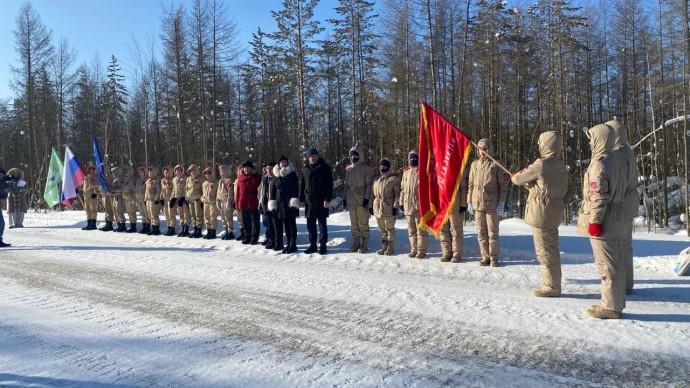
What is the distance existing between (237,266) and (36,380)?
4.80m

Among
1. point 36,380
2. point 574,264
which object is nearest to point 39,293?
point 36,380

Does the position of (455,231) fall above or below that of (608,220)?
below

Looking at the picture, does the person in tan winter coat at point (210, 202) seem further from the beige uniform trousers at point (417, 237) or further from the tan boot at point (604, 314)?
the tan boot at point (604, 314)

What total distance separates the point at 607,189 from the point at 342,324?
3.19 metres

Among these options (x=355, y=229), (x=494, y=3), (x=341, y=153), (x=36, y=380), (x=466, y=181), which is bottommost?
(x=36, y=380)

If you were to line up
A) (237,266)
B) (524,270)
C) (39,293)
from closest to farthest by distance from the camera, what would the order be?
(39,293) < (524,270) < (237,266)

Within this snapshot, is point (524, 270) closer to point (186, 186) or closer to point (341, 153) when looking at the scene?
point (186, 186)

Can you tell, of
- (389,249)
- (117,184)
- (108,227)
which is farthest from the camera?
(108,227)

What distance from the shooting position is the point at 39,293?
6.73 meters

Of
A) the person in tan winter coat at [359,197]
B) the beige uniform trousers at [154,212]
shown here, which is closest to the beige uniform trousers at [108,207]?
the beige uniform trousers at [154,212]

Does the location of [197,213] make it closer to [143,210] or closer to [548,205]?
[143,210]

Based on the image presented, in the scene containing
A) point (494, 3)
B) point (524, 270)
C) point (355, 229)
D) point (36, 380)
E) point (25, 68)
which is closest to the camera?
point (36, 380)

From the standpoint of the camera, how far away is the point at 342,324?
4.96 meters

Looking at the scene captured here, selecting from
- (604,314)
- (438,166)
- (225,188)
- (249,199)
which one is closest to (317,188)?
(249,199)
